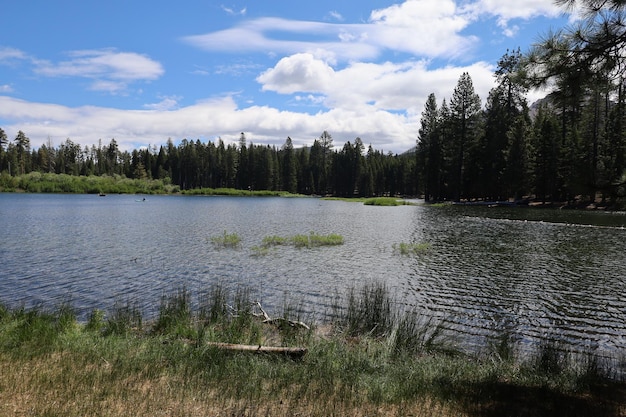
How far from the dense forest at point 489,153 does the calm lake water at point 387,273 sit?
4223mm

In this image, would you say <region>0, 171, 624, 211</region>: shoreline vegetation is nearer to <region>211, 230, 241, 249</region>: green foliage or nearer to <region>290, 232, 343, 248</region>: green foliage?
<region>290, 232, 343, 248</region>: green foliage

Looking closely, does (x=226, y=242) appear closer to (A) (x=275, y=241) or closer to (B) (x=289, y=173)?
(A) (x=275, y=241)

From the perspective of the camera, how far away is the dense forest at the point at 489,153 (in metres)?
7.61

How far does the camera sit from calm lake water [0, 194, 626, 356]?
13734mm

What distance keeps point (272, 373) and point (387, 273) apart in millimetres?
13588

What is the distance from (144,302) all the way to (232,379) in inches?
350

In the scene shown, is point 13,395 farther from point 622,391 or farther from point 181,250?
point 181,250

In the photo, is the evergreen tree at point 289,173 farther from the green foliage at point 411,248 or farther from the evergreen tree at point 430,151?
the green foliage at point 411,248

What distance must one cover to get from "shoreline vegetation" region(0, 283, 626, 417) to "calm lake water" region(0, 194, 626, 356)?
256cm

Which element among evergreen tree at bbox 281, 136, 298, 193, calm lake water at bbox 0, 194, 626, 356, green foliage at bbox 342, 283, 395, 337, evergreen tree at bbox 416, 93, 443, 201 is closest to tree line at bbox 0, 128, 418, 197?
evergreen tree at bbox 281, 136, 298, 193

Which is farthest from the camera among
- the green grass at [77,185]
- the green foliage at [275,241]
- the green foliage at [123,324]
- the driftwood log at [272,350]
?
the green grass at [77,185]

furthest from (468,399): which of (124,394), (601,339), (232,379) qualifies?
(601,339)

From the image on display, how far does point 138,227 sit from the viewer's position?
3844 cm

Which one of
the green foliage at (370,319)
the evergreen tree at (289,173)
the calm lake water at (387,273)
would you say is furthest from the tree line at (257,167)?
the green foliage at (370,319)
